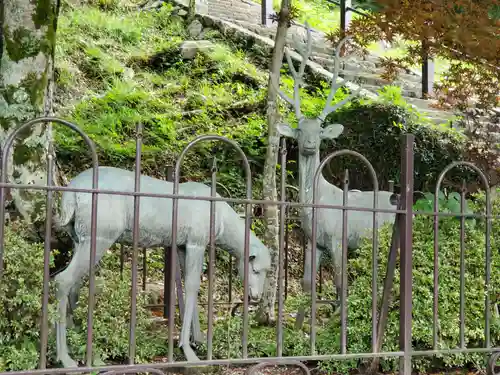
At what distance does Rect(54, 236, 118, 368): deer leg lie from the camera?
4.45 metres

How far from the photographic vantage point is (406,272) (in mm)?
4754

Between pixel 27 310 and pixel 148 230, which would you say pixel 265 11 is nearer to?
pixel 148 230

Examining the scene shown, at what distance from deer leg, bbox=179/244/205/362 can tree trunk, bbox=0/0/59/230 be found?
4.27 ft

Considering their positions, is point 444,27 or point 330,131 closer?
point 330,131

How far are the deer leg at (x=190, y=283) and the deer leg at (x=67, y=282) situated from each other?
1.77ft

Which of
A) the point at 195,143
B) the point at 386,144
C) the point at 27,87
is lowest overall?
the point at 195,143

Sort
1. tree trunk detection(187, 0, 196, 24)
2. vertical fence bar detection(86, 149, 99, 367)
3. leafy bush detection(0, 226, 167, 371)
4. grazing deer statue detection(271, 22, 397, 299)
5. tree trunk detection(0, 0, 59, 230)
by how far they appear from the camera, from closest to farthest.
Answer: vertical fence bar detection(86, 149, 99, 367) < leafy bush detection(0, 226, 167, 371) < tree trunk detection(0, 0, 59, 230) < grazing deer statue detection(271, 22, 397, 299) < tree trunk detection(187, 0, 196, 24)

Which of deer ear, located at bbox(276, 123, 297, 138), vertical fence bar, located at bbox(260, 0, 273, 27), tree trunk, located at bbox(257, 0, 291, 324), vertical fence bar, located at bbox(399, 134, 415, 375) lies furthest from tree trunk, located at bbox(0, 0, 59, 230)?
vertical fence bar, located at bbox(260, 0, 273, 27)

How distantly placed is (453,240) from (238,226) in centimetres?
161

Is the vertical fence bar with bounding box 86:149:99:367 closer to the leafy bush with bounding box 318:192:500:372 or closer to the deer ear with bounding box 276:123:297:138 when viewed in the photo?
the leafy bush with bounding box 318:192:500:372

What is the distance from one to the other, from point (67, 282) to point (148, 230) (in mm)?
632

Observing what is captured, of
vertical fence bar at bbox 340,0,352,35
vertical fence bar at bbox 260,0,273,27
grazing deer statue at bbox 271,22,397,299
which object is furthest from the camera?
vertical fence bar at bbox 260,0,273,27

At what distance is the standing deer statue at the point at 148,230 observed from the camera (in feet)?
15.1

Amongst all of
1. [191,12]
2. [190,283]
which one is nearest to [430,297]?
[190,283]
